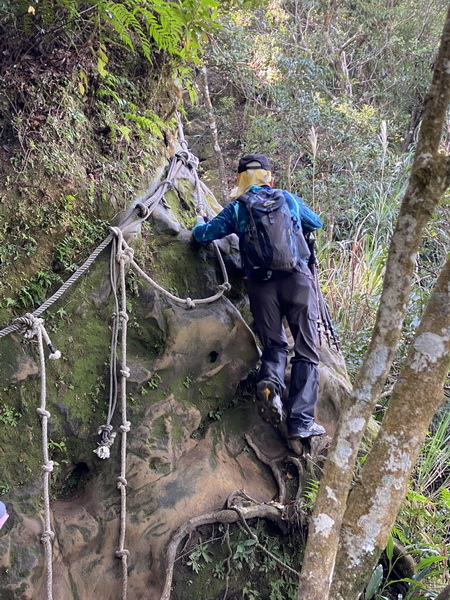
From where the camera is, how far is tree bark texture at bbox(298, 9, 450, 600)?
2219mm

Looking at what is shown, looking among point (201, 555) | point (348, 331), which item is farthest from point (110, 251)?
point (348, 331)

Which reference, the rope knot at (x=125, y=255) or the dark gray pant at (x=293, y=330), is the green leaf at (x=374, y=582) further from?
the rope knot at (x=125, y=255)

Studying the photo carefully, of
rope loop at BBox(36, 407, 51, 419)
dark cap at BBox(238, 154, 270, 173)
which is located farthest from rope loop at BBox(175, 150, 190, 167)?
rope loop at BBox(36, 407, 51, 419)

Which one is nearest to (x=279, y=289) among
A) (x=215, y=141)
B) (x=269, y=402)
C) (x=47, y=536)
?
(x=269, y=402)

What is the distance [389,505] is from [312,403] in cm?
150

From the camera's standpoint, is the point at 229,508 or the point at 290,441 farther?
the point at 290,441

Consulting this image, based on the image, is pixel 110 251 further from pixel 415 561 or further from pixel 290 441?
pixel 415 561

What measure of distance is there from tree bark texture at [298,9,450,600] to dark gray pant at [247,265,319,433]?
1.37 metres

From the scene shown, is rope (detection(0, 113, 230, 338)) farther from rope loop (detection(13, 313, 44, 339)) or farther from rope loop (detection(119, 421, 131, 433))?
rope loop (detection(119, 421, 131, 433))

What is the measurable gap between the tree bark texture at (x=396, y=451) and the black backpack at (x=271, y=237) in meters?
1.42

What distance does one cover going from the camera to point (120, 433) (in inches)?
128

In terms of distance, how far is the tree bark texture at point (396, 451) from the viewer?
2.21m

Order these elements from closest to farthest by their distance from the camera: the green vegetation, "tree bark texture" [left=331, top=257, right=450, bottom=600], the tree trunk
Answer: "tree bark texture" [left=331, top=257, right=450, bottom=600] → the green vegetation → the tree trunk

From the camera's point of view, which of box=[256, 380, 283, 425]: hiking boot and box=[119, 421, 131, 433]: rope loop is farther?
box=[256, 380, 283, 425]: hiking boot
